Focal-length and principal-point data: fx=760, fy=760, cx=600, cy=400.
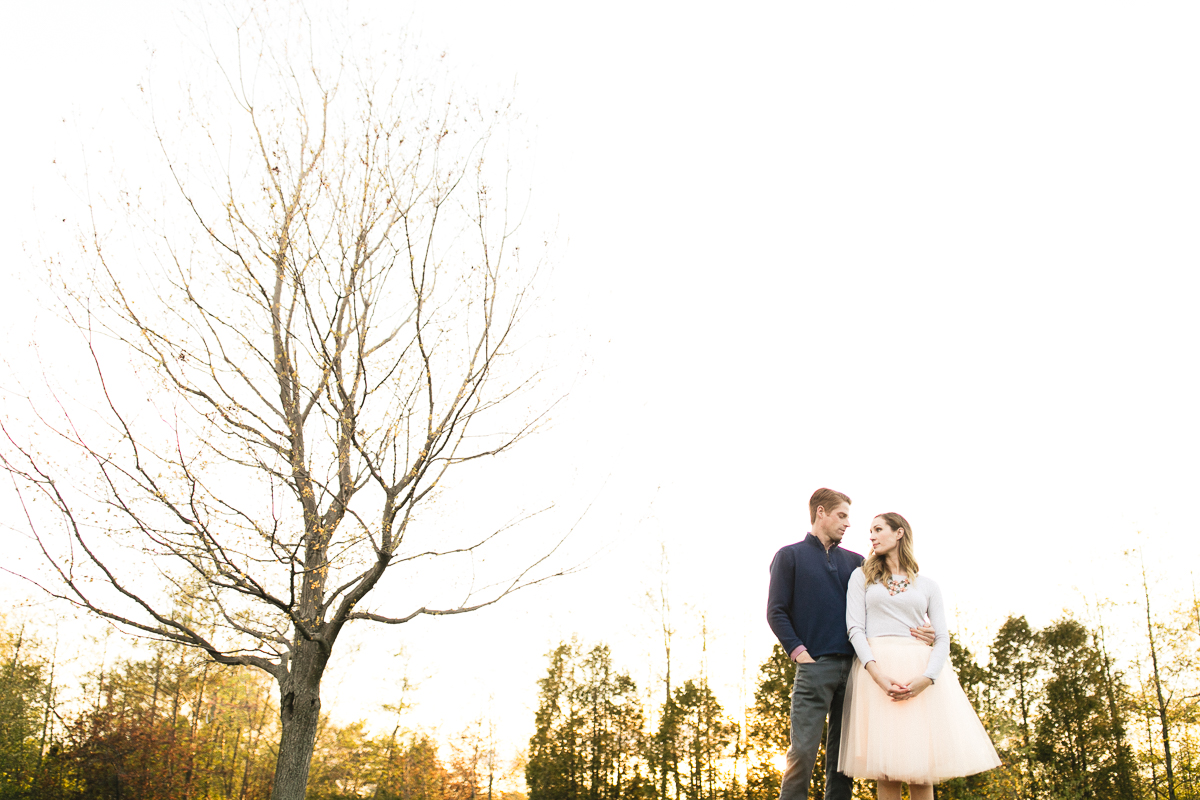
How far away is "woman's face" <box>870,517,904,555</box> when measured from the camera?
3617 millimetres

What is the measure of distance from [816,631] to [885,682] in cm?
38

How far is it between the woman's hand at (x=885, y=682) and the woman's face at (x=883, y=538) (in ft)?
1.75

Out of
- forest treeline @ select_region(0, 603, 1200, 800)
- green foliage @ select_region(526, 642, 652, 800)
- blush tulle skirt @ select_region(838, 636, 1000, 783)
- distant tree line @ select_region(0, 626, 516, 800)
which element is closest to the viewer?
blush tulle skirt @ select_region(838, 636, 1000, 783)

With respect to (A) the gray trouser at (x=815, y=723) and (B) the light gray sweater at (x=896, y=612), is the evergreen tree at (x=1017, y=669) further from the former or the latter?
(B) the light gray sweater at (x=896, y=612)

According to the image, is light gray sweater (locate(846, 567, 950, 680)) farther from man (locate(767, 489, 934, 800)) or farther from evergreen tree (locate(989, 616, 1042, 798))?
evergreen tree (locate(989, 616, 1042, 798))

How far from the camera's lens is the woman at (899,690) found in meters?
3.32

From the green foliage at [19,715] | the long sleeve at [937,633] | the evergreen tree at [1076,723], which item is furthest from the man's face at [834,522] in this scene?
the green foliage at [19,715]

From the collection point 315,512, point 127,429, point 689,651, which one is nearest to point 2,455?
point 127,429

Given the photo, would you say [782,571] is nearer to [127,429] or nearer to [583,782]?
[127,429]

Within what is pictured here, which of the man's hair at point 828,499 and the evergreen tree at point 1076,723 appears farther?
the evergreen tree at point 1076,723

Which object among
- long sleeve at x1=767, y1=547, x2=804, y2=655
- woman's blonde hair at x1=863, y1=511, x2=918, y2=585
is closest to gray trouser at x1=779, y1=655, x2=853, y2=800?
long sleeve at x1=767, y1=547, x2=804, y2=655

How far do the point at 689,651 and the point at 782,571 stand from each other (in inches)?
825

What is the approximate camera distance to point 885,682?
3.35 metres

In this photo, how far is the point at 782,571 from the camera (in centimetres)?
372
